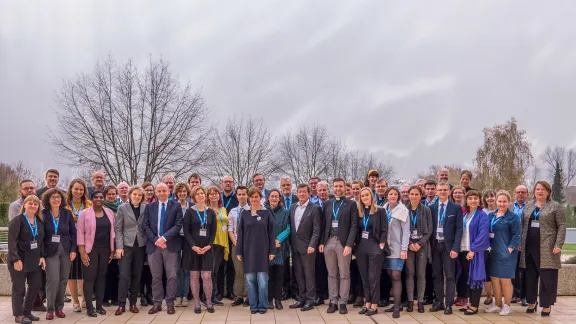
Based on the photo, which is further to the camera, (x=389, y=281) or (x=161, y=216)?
(x=389, y=281)

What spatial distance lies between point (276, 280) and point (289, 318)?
0.95 m

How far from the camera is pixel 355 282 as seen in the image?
9.26 m

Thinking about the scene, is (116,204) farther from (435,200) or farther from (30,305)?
(435,200)

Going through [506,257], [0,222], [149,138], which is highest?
[149,138]

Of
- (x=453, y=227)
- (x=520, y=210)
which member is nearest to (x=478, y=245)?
(x=453, y=227)

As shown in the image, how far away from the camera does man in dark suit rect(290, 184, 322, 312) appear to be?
8.57 m

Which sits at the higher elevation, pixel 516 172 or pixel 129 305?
pixel 516 172

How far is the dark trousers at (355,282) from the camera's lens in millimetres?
8992

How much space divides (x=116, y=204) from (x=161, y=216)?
3.63 feet

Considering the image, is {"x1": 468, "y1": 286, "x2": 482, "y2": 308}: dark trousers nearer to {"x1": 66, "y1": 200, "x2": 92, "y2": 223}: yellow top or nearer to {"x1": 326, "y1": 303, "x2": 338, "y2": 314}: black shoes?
{"x1": 326, "y1": 303, "x2": 338, "y2": 314}: black shoes

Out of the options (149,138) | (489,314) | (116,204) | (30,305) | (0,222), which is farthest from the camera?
(0,222)

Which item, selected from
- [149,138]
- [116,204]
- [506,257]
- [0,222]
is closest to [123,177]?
[149,138]

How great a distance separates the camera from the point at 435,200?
8.89 metres

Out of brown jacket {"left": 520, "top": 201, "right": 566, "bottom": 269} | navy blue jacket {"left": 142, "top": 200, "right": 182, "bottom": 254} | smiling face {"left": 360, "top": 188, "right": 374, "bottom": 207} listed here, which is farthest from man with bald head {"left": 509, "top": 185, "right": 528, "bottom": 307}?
navy blue jacket {"left": 142, "top": 200, "right": 182, "bottom": 254}
